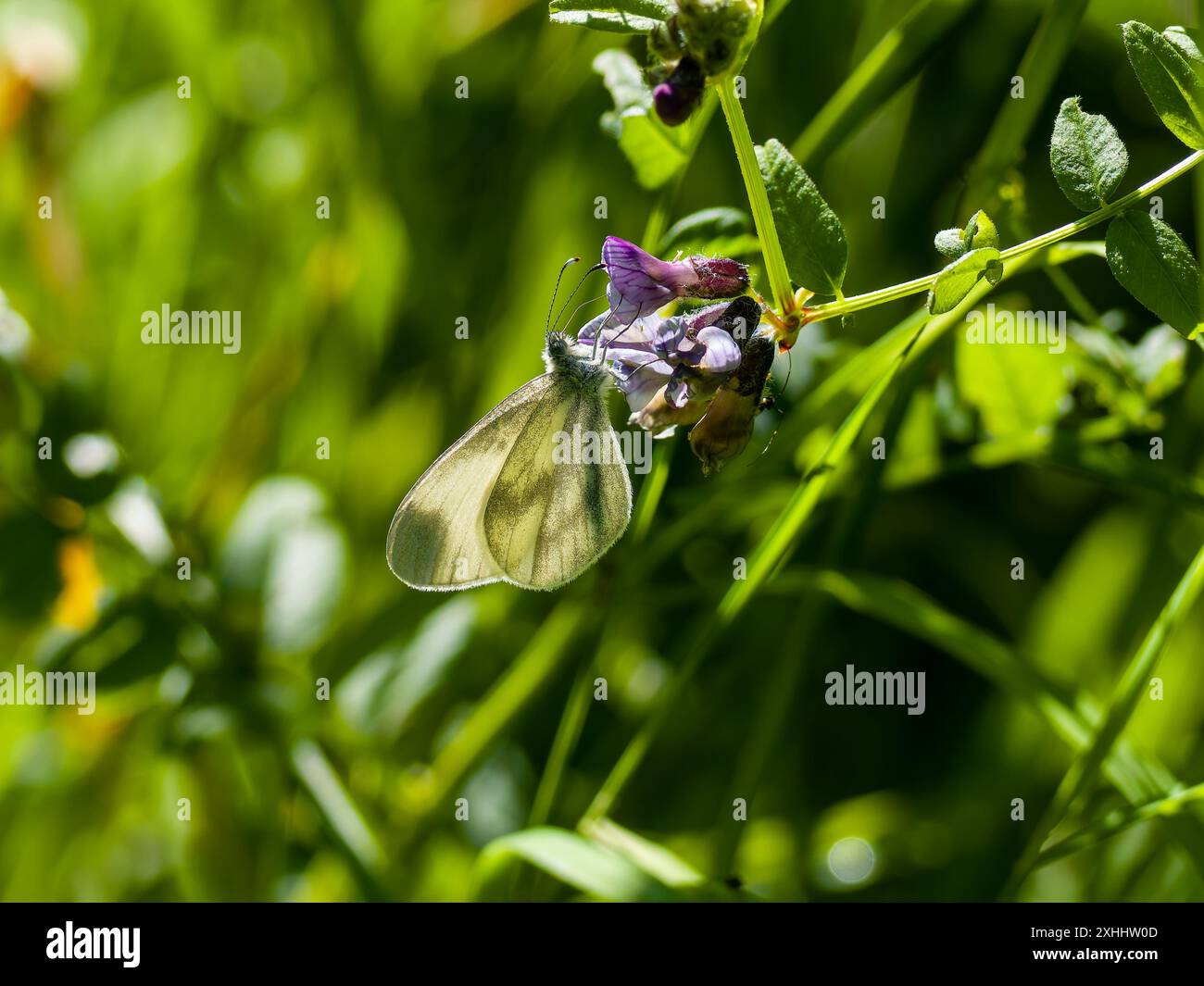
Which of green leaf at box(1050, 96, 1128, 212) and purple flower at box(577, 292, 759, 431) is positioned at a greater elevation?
green leaf at box(1050, 96, 1128, 212)

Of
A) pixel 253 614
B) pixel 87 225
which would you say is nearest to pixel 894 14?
pixel 253 614

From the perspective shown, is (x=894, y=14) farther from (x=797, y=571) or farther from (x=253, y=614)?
(x=253, y=614)

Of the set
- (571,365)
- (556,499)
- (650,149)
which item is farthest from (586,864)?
(650,149)

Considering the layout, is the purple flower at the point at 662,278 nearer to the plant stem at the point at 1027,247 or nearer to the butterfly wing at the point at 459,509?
the plant stem at the point at 1027,247

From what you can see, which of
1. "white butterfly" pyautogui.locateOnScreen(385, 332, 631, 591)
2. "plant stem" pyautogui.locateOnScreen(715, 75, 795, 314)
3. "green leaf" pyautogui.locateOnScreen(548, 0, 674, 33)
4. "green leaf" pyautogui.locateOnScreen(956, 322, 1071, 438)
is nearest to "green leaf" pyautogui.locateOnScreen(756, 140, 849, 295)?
"plant stem" pyautogui.locateOnScreen(715, 75, 795, 314)

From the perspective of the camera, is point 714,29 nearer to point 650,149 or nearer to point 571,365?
point 650,149

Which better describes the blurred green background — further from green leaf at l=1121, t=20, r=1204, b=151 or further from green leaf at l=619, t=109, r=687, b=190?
green leaf at l=1121, t=20, r=1204, b=151
